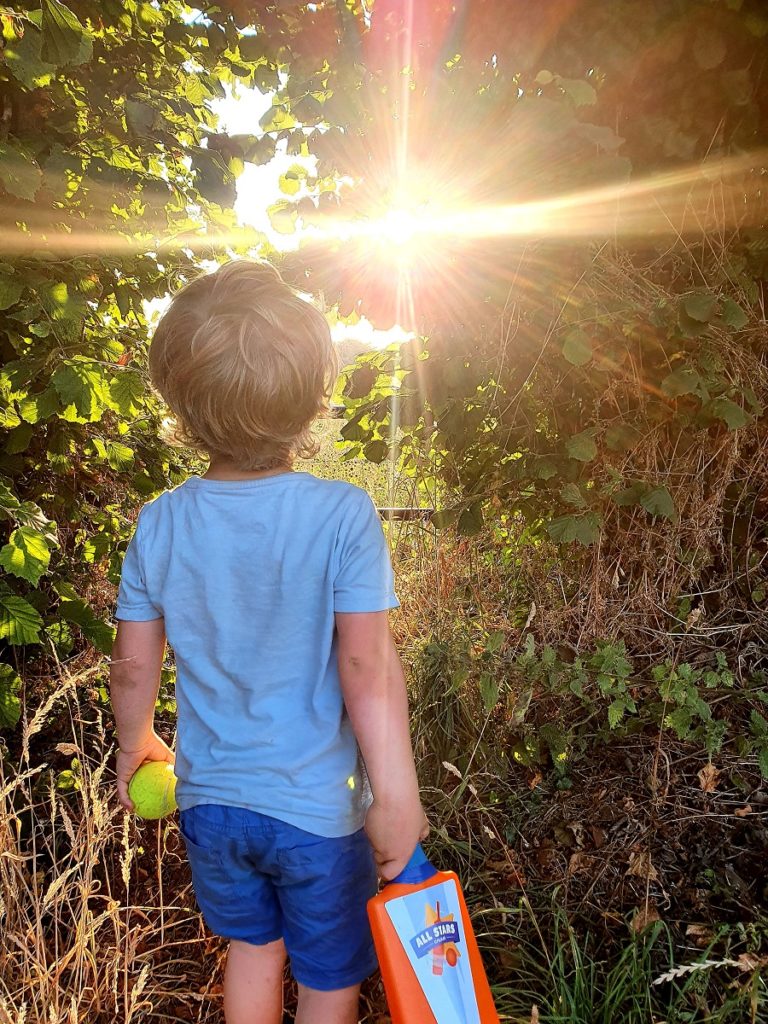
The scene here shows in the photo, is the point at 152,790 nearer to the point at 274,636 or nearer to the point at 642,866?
the point at 274,636

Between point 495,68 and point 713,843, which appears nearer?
point 495,68

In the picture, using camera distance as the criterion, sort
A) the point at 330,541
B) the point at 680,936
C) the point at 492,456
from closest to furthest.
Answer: the point at 330,541 → the point at 680,936 → the point at 492,456

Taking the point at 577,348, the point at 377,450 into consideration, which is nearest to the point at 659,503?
the point at 577,348

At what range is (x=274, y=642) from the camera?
116 cm

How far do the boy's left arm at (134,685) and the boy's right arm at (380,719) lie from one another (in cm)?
39

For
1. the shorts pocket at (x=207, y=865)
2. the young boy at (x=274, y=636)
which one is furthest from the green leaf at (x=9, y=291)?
the shorts pocket at (x=207, y=865)

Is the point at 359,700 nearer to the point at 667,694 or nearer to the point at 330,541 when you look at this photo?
the point at 330,541

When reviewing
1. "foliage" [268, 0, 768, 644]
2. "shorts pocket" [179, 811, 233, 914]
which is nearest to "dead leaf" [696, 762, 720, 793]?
"foliage" [268, 0, 768, 644]

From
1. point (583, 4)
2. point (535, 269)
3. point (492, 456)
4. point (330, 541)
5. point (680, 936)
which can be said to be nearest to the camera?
point (330, 541)

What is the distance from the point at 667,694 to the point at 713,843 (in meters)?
0.46

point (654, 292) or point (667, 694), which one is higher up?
point (654, 292)

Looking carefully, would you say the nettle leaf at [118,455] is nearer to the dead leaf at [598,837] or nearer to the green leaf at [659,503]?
the green leaf at [659,503]

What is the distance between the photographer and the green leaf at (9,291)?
4.93 feet

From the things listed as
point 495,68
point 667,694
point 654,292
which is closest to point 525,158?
point 495,68
